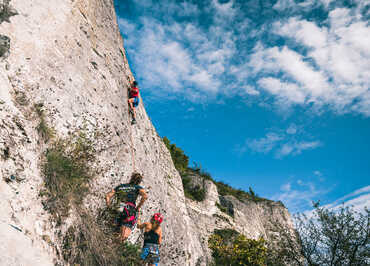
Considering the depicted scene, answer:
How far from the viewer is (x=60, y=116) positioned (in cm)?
623

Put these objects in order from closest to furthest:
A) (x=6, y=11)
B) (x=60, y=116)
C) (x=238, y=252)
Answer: (x=6, y=11) < (x=60, y=116) < (x=238, y=252)

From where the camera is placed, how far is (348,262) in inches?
477

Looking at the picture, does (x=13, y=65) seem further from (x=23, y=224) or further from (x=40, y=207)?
(x=23, y=224)

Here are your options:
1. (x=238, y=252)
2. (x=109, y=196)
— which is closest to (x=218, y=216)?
(x=238, y=252)

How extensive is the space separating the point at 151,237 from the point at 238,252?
10.1 meters

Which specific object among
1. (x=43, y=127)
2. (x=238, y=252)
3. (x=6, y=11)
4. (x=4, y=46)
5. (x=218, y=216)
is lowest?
(x=238, y=252)

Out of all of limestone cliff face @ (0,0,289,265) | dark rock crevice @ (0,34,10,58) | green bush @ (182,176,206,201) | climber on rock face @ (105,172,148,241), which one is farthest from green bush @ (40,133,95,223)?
green bush @ (182,176,206,201)

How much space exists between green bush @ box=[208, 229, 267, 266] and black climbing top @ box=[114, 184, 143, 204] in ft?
38.0

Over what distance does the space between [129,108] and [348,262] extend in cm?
1402

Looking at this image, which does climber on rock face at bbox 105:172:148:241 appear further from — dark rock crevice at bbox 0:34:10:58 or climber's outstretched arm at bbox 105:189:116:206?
dark rock crevice at bbox 0:34:10:58

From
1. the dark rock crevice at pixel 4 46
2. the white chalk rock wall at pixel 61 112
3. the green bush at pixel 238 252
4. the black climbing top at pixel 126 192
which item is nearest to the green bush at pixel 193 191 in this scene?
the green bush at pixel 238 252

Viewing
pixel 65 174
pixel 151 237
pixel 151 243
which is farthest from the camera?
pixel 151 237

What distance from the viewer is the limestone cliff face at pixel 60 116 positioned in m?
3.93

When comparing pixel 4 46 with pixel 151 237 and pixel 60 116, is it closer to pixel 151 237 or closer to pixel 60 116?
pixel 60 116
